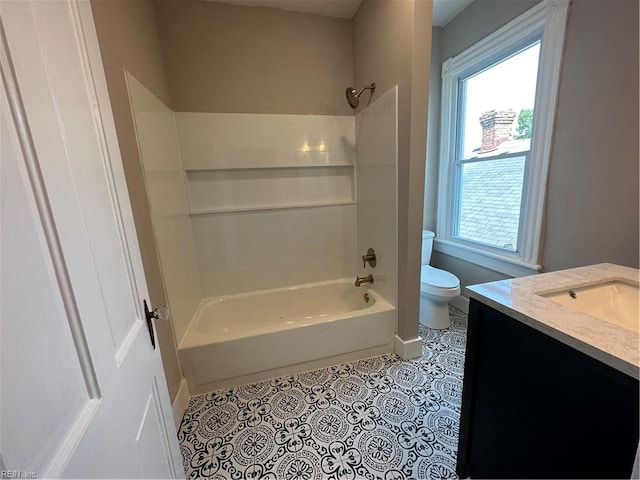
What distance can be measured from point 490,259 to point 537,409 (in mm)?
1590

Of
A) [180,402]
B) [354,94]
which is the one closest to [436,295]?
[354,94]

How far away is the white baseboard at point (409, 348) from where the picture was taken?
184 cm

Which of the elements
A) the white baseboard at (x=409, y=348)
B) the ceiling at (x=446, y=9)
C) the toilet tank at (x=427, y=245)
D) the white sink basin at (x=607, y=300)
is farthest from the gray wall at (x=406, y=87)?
the toilet tank at (x=427, y=245)

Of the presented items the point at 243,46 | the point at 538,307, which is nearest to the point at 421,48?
the point at 243,46

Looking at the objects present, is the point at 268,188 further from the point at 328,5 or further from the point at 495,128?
the point at 495,128

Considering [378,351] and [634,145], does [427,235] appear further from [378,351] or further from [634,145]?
[634,145]

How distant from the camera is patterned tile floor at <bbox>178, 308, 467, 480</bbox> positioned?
3.88ft

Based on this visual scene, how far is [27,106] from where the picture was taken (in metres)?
0.39

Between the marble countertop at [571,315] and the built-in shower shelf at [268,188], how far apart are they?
61.8 inches

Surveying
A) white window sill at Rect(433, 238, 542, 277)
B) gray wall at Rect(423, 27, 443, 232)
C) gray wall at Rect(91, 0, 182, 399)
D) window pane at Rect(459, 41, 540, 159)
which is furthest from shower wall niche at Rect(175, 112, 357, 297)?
window pane at Rect(459, 41, 540, 159)

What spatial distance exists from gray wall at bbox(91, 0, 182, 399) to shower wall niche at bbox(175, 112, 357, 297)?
0.50 metres

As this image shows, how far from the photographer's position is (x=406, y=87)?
151cm

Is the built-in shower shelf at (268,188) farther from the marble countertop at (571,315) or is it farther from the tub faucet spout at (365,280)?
the marble countertop at (571,315)

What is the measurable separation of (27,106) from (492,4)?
276cm
